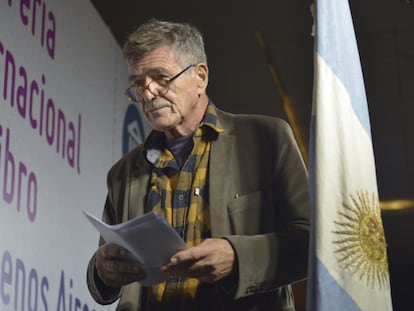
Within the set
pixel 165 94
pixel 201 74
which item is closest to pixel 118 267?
pixel 165 94

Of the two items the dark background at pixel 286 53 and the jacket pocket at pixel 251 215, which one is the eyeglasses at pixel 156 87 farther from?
the dark background at pixel 286 53

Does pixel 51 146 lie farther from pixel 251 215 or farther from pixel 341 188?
pixel 341 188

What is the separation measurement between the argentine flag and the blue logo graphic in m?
2.19

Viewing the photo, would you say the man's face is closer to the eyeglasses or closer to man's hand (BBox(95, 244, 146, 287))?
the eyeglasses

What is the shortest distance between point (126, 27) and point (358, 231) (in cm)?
320

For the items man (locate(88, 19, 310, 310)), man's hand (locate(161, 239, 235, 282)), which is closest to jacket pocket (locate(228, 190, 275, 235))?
man (locate(88, 19, 310, 310))

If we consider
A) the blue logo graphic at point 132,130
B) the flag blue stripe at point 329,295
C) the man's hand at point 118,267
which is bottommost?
the flag blue stripe at point 329,295

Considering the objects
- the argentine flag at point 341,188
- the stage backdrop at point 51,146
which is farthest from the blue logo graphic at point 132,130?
the argentine flag at point 341,188

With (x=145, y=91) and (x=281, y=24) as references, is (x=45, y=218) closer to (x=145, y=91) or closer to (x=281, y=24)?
(x=145, y=91)

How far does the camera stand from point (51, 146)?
272 centimetres

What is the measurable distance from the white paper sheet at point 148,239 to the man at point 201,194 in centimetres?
2

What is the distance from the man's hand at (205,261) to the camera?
1.50 meters

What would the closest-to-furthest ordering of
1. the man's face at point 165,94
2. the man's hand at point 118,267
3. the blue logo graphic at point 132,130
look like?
the man's hand at point 118,267 → the man's face at point 165,94 → the blue logo graphic at point 132,130

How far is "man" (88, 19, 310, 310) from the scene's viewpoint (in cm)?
158
